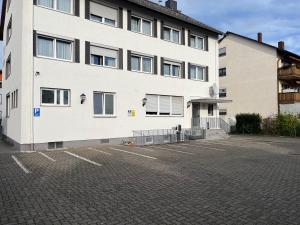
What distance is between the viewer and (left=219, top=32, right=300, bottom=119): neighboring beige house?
31.5 m

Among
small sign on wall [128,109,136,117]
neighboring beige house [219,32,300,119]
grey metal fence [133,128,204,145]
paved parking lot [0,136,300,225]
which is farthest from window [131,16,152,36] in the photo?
neighboring beige house [219,32,300,119]

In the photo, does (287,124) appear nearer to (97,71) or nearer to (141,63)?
(141,63)

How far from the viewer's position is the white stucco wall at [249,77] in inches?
1279

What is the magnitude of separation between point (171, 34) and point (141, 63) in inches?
157

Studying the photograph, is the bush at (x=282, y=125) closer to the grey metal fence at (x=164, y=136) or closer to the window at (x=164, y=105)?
the grey metal fence at (x=164, y=136)

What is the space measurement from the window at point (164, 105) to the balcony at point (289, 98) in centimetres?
1524

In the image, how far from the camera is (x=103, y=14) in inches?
698

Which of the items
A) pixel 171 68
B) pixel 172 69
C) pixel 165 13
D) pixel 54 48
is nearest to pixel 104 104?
pixel 54 48

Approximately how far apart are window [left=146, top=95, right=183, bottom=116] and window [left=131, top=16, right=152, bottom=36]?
460cm

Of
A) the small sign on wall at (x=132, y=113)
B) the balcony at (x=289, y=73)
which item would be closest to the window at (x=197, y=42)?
the small sign on wall at (x=132, y=113)

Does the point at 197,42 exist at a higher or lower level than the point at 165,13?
lower

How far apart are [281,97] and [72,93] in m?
24.3

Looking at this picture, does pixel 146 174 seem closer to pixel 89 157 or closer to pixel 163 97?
pixel 89 157

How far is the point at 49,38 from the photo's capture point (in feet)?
51.1
